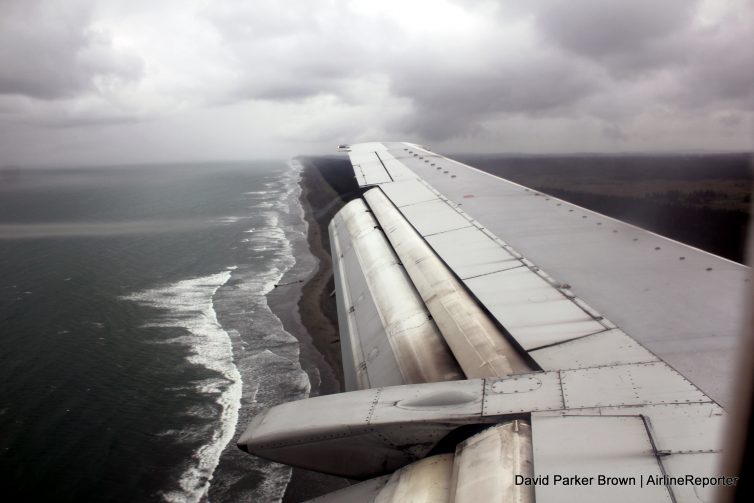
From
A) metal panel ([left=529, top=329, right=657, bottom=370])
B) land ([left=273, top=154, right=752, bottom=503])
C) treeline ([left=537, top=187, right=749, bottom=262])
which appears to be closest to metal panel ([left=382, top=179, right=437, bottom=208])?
treeline ([left=537, top=187, right=749, bottom=262])

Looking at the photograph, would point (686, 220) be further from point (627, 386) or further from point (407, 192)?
point (627, 386)

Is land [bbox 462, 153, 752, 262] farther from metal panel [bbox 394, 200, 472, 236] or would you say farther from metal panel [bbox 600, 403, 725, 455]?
metal panel [bbox 600, 403, 725, 455]

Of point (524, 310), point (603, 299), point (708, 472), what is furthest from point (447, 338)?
point (708, 472)

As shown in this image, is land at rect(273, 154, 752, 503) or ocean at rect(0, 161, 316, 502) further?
ocean at rect(0, 161, 316, 502)

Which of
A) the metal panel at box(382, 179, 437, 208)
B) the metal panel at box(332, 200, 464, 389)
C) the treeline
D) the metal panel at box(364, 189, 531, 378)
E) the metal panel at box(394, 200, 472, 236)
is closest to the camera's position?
the metal panel at box(364, 189, 531, 378)

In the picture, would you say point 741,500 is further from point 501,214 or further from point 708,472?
Result: point 501,214

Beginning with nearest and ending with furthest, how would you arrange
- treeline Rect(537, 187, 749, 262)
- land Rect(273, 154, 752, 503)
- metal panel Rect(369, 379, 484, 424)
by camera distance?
metal panel Rect(369, 379, 484, 424) → land Rect(273, 154, 752, 503) → treeline Rect(537, 187, 749, 262)

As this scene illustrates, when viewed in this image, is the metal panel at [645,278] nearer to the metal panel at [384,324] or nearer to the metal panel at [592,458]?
the metal panel at [592,458]
